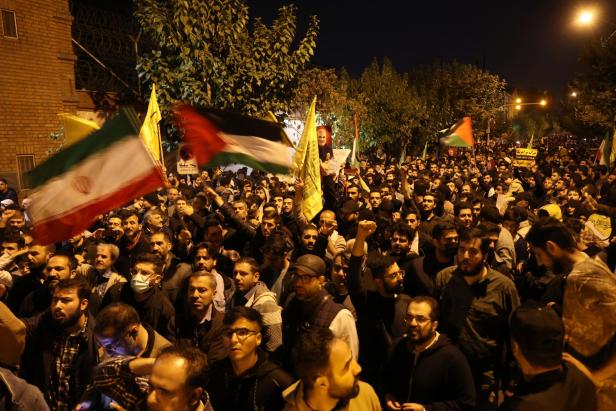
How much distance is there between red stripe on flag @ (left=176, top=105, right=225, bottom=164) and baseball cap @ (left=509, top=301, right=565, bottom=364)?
3.79 meters

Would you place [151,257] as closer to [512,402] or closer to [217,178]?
[512,402]

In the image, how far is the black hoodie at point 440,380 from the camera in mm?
3447

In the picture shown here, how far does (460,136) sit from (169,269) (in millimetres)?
14013

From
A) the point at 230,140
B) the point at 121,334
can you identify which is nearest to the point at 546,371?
the point at 121,334

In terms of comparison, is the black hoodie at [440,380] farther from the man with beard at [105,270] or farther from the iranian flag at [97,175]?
the man with beard at [105,270]

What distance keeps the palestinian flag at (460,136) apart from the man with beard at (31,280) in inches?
570

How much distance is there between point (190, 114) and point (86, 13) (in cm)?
1422

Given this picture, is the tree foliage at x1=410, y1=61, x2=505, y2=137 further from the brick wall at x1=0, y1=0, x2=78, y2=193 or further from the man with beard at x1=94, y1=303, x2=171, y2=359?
the man with beard at x1=94, y1=303, x2=171, y2=359

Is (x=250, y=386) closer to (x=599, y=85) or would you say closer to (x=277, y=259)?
(x=277, y=259)

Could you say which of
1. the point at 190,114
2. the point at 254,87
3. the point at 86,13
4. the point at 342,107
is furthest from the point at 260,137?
the point at 342,107

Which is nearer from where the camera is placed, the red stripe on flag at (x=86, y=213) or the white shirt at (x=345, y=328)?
the white shirt at (x=345, y=328)

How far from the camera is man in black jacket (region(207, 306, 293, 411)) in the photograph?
3205 millimetres

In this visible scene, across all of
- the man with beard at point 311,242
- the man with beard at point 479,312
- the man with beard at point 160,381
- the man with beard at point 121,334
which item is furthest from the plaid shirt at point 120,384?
the man with beard at point 311,242

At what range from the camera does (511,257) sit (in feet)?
20.0
